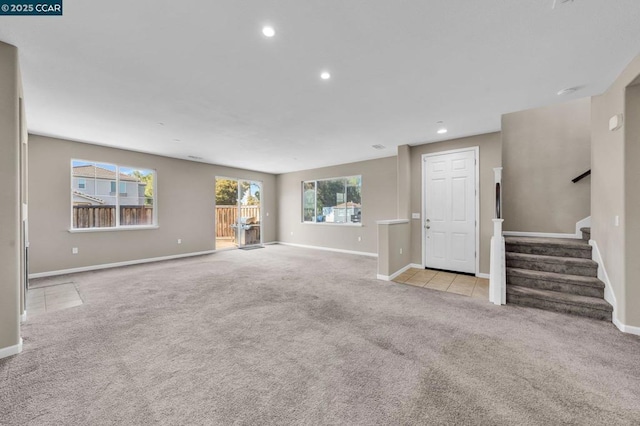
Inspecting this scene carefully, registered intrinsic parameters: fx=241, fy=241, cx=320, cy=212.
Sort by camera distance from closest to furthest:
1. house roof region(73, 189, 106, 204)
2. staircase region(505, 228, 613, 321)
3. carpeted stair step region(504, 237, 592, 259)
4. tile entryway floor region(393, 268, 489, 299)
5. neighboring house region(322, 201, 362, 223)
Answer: staircase region(505, 228, 613, 321) → carpeted stair step region(504, 237, 592, 259) → tile entryway floor region(393, 268, 489, 299) → house roof region(73, 189, 106, 204) → neighboring house region(322, 201, 362, 223)

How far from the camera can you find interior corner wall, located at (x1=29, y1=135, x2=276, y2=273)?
4.60 meters

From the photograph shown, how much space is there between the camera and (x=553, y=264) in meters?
3.50

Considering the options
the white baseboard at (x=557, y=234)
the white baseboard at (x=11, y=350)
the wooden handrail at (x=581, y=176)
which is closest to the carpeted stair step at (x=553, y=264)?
the white baseboard at (x=557, y=234)

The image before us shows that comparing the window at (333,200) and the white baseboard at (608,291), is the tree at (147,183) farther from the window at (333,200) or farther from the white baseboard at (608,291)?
the white baseboard at (608,291)

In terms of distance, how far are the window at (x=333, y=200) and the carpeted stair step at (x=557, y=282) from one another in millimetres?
Answer: 3967

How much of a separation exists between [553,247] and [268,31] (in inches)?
188

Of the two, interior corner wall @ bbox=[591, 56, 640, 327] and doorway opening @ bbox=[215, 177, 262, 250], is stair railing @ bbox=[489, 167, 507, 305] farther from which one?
doorway opening @ bbox=[215, 177, 262, 250]

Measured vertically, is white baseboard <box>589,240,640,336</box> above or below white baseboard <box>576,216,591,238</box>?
below

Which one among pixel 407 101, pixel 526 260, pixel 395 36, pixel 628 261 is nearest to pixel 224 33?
pixel 395 36

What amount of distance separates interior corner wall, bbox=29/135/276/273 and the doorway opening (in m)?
0.60

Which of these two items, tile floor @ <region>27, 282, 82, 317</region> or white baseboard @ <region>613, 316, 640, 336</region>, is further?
tile floor @ <region>27, 282, 82, 317</region>

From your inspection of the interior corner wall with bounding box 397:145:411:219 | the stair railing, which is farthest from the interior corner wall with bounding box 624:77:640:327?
the interior corner wall with bounding box 397:145:411:219

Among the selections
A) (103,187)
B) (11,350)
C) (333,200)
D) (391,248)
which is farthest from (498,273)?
(103,187)

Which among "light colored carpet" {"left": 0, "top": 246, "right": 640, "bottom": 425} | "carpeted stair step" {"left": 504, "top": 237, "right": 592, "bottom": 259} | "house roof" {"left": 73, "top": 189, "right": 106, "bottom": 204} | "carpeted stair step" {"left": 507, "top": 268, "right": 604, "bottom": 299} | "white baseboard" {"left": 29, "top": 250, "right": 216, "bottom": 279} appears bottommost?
"light colored carpet" {"left": 0, "top": 246, "right": 640, "bottom": 425}
